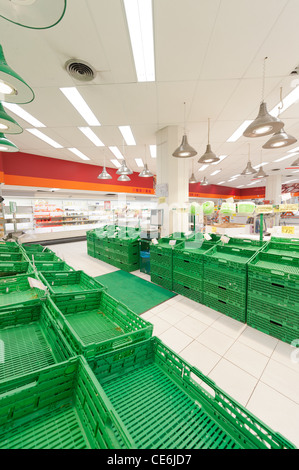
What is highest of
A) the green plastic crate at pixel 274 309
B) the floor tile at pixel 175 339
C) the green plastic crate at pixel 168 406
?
the green plastic crate at pixel 168 406

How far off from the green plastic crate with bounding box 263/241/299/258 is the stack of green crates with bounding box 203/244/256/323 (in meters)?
0.39

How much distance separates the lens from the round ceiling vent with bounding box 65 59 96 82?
2926mm

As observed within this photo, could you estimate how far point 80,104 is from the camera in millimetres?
4152

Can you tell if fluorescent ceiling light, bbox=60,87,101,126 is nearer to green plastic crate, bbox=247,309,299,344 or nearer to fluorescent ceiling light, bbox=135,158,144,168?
fluorescent ceiling light, bbox=135,158,144,168

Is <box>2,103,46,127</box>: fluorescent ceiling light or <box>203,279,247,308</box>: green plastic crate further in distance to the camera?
<box>2,103,46,127</box>: fluorescent ceiling light

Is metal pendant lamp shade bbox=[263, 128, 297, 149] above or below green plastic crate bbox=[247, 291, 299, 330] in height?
above

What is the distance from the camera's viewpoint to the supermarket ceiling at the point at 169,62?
224 cm

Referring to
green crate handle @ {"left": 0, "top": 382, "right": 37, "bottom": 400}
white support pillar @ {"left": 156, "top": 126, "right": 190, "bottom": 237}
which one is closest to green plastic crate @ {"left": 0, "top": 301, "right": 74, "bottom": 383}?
green crate handle @ {"left": 0, "top": 382, "right": 37, "bottom": 400}

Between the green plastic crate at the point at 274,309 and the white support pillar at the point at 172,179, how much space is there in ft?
10.7

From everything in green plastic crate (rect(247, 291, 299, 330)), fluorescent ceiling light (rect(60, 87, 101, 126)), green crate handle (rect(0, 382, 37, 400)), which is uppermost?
fluorescent ceiling light (rect(60, 87, 101, 126))

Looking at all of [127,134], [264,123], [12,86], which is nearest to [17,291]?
[12,86]

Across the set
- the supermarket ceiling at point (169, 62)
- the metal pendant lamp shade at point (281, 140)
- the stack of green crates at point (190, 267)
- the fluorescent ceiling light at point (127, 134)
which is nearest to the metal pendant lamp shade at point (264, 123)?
the metal pendant lamp shade at point (281, 140)

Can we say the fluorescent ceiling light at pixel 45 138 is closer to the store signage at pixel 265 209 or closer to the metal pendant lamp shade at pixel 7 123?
the metal pendant lamp shade at pixel 7 123
